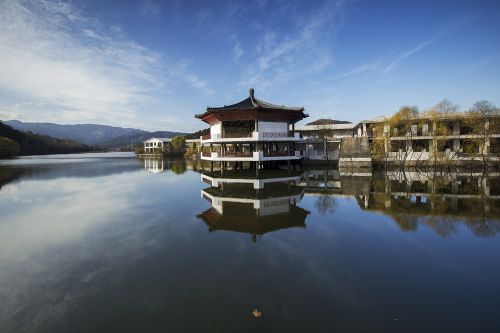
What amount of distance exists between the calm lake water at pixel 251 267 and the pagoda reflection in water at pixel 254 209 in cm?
12

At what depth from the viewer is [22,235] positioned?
9273 mm

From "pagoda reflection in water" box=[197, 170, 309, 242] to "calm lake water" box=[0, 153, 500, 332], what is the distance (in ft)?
0.39

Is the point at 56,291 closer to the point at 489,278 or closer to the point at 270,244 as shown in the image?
the point at 270,244

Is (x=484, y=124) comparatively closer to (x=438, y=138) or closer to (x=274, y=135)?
(x=438, y=138)

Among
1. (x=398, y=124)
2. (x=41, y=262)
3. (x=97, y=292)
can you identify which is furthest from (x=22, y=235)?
(x=398, y=124)

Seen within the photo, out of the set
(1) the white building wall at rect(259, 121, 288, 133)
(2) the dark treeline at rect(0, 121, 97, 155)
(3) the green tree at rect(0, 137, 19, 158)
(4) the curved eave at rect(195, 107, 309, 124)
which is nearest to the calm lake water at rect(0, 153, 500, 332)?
(4) the curved eave at rect(195, 107, 309, 124)

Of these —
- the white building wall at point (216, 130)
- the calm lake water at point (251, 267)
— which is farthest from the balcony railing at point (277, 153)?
the calm lake water at point (251, 267)

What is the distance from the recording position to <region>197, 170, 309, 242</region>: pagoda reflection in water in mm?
10092

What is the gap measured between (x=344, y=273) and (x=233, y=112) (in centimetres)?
2105

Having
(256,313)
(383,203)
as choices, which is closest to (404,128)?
(383,203)

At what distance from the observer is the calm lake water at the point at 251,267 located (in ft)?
15.0

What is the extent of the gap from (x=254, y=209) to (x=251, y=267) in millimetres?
6101

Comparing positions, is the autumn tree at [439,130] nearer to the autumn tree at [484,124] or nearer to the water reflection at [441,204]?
the autumn tree at [484,124]

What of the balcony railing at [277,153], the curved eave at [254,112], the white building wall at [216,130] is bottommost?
the balcony railing at [277,153]
